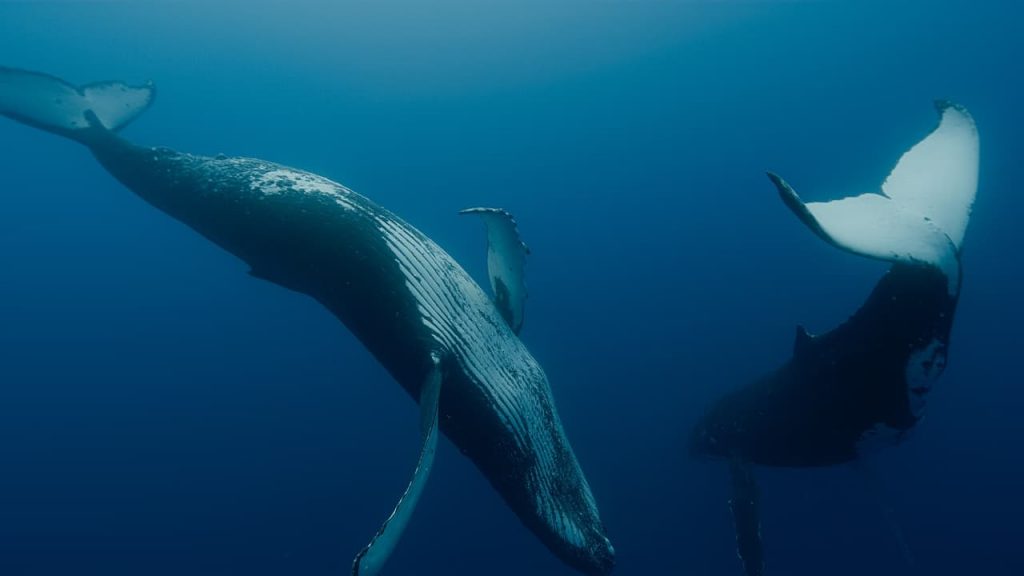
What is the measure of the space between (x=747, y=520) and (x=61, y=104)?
1003 cm

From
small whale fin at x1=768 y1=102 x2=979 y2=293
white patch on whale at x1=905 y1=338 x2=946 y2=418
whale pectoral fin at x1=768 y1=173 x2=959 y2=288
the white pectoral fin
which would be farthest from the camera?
white patch on whale at x1=905 y1=338 x2=946 y2=418

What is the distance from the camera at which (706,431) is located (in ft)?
30.5

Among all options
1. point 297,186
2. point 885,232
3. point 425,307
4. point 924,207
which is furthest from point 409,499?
point 924,207

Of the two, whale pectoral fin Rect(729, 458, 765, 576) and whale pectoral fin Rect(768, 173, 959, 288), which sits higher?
whale pectoral fin Rect(768, 173, 959, 288)

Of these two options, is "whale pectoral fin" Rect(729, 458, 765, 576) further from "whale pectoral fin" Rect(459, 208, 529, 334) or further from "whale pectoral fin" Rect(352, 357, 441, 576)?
"whale pectoral fin" Rect(352, 357, 441, 576)

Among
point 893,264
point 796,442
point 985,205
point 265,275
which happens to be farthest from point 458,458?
point 985,205

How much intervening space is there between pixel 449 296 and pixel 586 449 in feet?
41.8

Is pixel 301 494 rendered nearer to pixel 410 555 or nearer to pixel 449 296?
pixel 410 555

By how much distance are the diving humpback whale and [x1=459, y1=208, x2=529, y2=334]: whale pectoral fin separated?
1cm

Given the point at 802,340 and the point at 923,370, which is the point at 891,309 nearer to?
the point at 923,370

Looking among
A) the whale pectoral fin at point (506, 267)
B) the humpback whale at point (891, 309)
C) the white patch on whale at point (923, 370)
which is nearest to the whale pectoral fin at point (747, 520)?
the humpback whale at point (891, 309)

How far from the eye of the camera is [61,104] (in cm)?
657

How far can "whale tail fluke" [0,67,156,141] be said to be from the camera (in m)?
6.13

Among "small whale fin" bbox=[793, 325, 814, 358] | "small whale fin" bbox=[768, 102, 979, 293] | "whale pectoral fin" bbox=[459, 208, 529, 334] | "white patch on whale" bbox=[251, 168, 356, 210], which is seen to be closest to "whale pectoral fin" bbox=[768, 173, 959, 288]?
"small whale fin" bbox=[768, 102, 979, 293]
